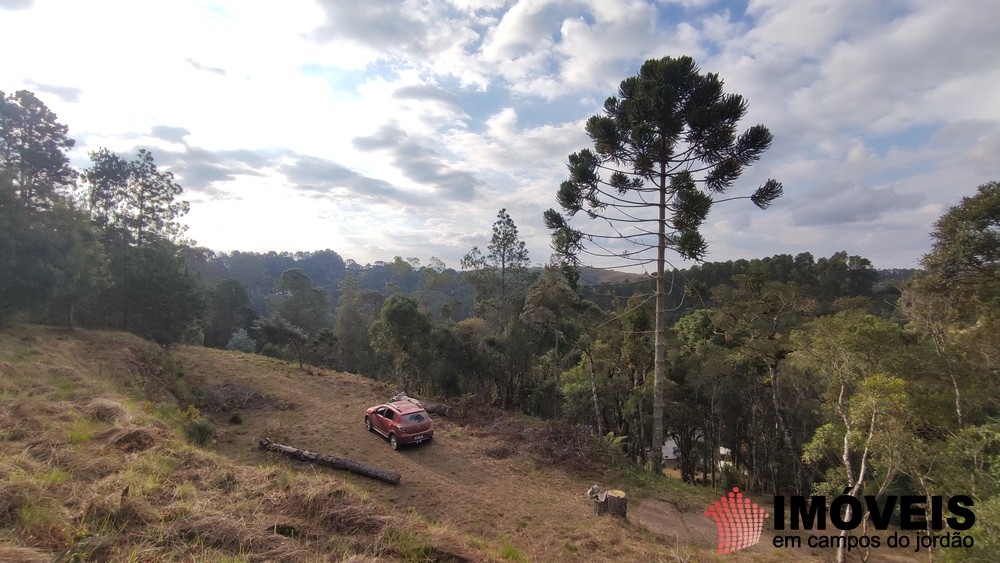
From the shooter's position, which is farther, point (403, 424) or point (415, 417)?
point (415, 417)

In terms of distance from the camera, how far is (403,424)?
12.4m


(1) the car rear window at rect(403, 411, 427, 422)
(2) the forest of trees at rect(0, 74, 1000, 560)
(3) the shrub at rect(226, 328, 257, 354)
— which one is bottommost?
(3) the shrub at rect(226, 328, 257, 354)

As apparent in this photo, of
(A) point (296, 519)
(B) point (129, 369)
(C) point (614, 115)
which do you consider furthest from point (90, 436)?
(C) point (614, 115)

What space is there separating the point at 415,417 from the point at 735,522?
8.54 m

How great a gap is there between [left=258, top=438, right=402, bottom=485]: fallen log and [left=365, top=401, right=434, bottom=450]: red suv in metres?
1.67

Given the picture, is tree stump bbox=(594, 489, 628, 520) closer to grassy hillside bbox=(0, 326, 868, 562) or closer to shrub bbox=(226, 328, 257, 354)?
grassy hillside bbox=(0, 326, 868, 562)

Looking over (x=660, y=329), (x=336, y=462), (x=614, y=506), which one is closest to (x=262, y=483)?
(x=336, y=462)

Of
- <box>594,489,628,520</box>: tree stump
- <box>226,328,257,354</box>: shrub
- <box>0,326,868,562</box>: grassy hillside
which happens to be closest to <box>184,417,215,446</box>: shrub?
<box>0,326,868,562</box>: grassy hillside

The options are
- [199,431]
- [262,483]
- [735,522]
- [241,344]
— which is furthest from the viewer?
[241,344]

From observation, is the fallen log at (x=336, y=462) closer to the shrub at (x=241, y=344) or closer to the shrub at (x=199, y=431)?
the shrub at (x=199, y=431)

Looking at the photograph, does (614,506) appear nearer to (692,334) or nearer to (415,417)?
(415,417)

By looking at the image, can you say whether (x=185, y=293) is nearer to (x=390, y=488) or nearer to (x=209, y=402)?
(x=209, y=402)

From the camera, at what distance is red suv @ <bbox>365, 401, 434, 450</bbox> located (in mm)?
12430

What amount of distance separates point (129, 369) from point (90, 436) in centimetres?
1088
